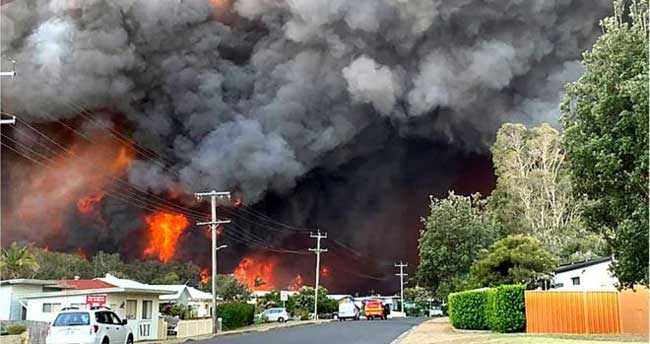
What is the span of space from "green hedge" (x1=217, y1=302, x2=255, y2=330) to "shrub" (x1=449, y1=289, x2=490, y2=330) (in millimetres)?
23322

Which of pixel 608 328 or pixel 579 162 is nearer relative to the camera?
pixel 579 162

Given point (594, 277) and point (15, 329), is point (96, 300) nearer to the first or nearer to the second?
point (15, 329)

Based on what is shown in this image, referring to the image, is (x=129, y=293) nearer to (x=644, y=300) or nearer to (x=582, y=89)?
(x=644, y=300)

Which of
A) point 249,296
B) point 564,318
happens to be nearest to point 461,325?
point 564,318

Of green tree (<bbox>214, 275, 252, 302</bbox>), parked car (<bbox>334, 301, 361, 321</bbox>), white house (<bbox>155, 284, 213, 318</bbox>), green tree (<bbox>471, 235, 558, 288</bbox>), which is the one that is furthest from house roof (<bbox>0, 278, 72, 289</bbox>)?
green tree (<bbox>214, 275, 252, 302</bbox>)

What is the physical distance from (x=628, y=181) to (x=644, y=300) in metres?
→ 15.3

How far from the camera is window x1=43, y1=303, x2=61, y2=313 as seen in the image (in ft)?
135

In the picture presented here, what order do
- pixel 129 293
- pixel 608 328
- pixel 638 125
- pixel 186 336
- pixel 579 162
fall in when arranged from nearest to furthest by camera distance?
pixel 638 125, pixel 579 162, pixel 608 328, pixel 129 293, pixel 186 336

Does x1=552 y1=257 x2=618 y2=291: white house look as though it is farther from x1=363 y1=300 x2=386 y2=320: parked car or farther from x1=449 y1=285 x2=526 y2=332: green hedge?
x1=363 y1=300 x2=386 y2=320: parked car

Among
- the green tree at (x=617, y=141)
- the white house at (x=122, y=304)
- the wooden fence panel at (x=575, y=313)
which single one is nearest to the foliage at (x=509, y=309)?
the wooden fence panel at (x=575, y=313)

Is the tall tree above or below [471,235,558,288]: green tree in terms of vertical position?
above

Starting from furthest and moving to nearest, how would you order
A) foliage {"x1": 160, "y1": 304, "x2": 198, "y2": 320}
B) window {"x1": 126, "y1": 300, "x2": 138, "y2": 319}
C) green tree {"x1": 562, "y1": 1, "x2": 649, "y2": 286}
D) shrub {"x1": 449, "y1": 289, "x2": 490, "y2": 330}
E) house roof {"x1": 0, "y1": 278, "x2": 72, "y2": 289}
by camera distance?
foliage {"x1": 160, "y1": 304, "x2": 198, "y2": 320} < house roof {"x1": 0, "y1": 278, "x2": 72, "y2": 289} < window {"x1": 126, "y1": 300, "x2": 138, "y2": 319} < shrub {"x1": 449, "y1": 289, "x2": 490, "y2": 330} < green tree {"x1": 562, "y1": 1, "x2": 649, "y2": 286}

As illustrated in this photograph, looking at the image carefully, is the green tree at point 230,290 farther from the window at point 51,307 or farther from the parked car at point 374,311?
the window at point 51,307

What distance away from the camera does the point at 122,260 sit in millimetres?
97188
